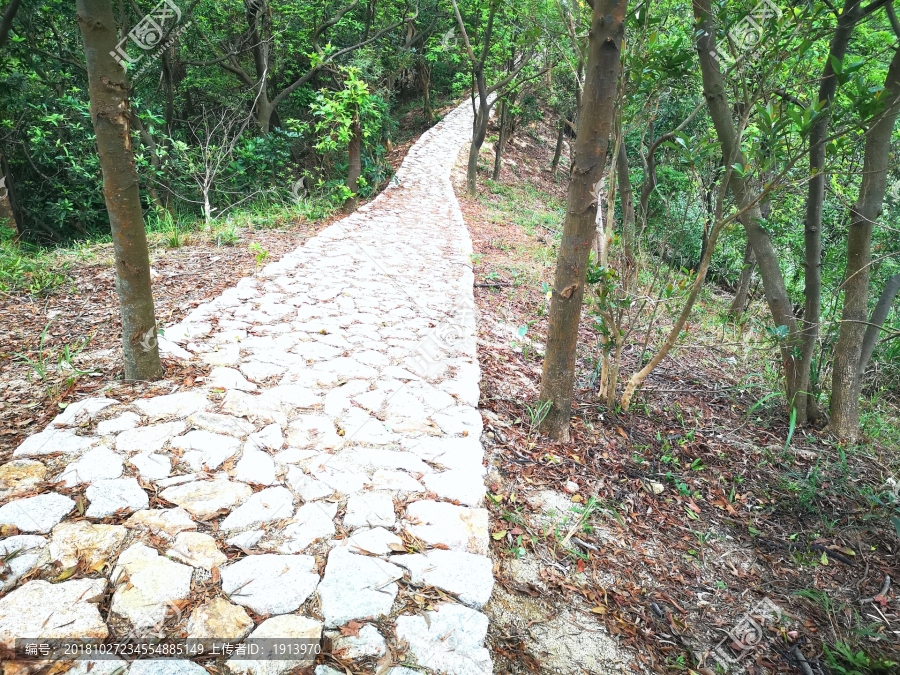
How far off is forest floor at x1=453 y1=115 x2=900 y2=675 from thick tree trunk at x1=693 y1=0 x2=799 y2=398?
20.8 inches

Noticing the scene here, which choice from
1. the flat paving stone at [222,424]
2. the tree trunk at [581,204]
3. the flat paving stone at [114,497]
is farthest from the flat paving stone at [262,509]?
the tree trunk at [581,204]

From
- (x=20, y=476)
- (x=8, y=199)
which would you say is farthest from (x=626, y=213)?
(x=8, y=199)

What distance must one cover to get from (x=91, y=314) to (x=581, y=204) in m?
3.56

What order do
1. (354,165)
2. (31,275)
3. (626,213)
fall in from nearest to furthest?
(626,213) → (31,275) → (354,165)

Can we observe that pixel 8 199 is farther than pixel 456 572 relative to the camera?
Yes

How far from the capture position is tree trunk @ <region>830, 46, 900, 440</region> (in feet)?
9.68

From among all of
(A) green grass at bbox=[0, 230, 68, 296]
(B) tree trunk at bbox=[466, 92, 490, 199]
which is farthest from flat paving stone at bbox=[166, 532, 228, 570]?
(B) tree trunk at bbox=[466, 92, 490, 199]

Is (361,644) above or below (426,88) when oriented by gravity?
below

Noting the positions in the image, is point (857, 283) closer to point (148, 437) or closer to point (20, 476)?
point (148, 437)

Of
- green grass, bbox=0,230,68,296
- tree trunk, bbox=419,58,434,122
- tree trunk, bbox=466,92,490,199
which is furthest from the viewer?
tree trunk, bbox=419,58,434,122

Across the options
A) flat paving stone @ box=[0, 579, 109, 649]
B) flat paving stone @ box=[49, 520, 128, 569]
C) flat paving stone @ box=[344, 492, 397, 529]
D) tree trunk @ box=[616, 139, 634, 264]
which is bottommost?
flat paving stone @ box=[344, 492, 397, 529]

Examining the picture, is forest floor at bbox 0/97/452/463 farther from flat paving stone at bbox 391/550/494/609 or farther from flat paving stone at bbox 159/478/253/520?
flat paving stone at bbox 391/550/494/609

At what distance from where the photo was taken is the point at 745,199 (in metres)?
3.04

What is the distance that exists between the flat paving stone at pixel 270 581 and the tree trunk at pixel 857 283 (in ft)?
10.4
